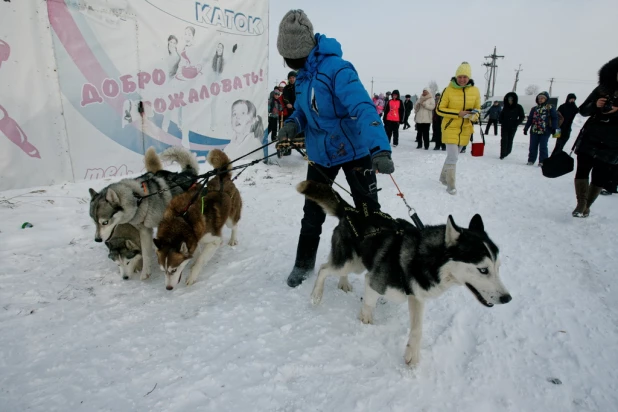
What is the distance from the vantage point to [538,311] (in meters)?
2.47

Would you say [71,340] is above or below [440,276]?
below

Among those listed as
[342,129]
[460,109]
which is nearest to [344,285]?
[342,129]

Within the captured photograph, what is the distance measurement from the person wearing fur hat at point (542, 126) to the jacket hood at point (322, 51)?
7.37 m

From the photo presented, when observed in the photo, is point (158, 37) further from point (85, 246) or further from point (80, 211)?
point (85, 246)

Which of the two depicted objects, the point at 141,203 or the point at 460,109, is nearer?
the point at 141,203

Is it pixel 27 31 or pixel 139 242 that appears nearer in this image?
pixel 139 242

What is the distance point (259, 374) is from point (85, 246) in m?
2.52

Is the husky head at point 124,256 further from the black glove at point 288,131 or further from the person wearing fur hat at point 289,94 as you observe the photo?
the person wearing fur hat at point 289,94

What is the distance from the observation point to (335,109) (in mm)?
2389

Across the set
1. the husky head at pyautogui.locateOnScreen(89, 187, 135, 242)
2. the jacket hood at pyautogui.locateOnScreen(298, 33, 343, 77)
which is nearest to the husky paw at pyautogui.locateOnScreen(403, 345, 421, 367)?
the jacket hood at pyautogui.locateOnScreen(298, 33, 343, 77)

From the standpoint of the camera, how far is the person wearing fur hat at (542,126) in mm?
7625

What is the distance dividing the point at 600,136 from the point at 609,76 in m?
0.63

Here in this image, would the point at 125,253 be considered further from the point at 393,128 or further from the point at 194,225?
the point at 393,128

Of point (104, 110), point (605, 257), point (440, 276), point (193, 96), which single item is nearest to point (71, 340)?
point (440, 276)
